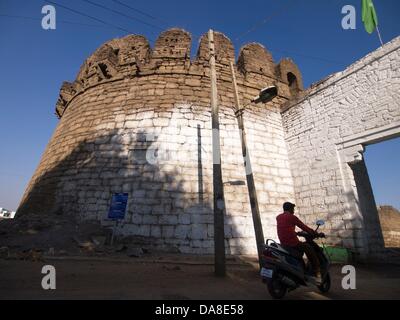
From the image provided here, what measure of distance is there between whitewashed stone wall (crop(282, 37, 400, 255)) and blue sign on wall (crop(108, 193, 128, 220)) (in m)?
5.43

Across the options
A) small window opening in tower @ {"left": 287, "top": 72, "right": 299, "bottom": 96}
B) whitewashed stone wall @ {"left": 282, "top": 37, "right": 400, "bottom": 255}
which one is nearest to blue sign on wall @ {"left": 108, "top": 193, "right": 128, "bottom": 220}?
whitewashed stone wall @ {"left": 282, "top": 37, "right": 400, "bottom": 255}

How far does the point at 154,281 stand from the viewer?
156 inches

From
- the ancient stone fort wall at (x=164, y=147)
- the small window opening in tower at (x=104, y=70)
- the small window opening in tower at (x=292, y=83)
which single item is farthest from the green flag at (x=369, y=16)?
the small window opening in tower at (x=104, y=70)

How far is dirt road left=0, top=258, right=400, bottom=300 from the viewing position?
126 inches

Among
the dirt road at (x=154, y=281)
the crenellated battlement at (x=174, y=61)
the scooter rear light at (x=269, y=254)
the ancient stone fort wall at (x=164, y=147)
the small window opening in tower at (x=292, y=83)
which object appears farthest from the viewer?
the small window opening in tower at (x=292, y=83)

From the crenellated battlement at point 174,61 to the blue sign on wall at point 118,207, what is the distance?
16.4 feet

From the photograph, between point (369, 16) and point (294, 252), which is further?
point (369, 16)

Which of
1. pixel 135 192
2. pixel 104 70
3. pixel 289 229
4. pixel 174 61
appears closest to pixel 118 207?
pixel 135 192

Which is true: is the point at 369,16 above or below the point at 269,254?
above

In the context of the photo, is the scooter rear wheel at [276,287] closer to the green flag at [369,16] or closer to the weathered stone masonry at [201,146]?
the weathered stone masonry at [201,146]

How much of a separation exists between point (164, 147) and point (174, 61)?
12.3ft

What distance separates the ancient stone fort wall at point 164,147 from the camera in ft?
22.7

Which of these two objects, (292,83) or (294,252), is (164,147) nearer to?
(294,252)

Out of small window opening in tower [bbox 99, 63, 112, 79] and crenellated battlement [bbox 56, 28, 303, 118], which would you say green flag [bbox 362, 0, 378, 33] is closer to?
crenellated battlement [bbox 56, 28, 303, 118]
